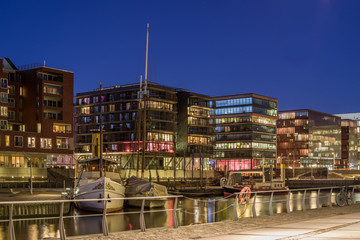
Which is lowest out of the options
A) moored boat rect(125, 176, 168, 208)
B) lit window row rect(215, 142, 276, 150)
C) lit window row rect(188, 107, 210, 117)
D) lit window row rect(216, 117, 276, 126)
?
moored boat rect(125, 176, 168, 208)

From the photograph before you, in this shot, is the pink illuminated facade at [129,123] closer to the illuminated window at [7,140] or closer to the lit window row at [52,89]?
the lit window row at [52,89]

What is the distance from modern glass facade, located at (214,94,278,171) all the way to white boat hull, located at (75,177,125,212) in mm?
116942

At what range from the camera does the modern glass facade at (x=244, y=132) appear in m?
167

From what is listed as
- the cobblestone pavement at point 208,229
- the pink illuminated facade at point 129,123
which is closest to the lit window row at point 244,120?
the pink illuminated facade at point 129,123

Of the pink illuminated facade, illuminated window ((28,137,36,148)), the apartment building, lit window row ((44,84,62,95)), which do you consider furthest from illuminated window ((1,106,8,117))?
the pink illuminated facade

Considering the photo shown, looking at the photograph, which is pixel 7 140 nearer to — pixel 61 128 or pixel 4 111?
pixel 4 111

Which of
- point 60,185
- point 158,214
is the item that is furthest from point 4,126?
point 158,214

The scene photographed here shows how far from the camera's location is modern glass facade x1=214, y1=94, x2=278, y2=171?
16700 centimetres

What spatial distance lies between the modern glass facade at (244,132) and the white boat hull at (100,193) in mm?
116942

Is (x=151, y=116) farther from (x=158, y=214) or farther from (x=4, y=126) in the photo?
(x=158, y=214)

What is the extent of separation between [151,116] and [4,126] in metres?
43.9

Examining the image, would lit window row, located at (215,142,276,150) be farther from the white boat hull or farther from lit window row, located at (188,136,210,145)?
the white boat hull

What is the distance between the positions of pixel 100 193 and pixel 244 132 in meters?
123

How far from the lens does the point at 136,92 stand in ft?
434
